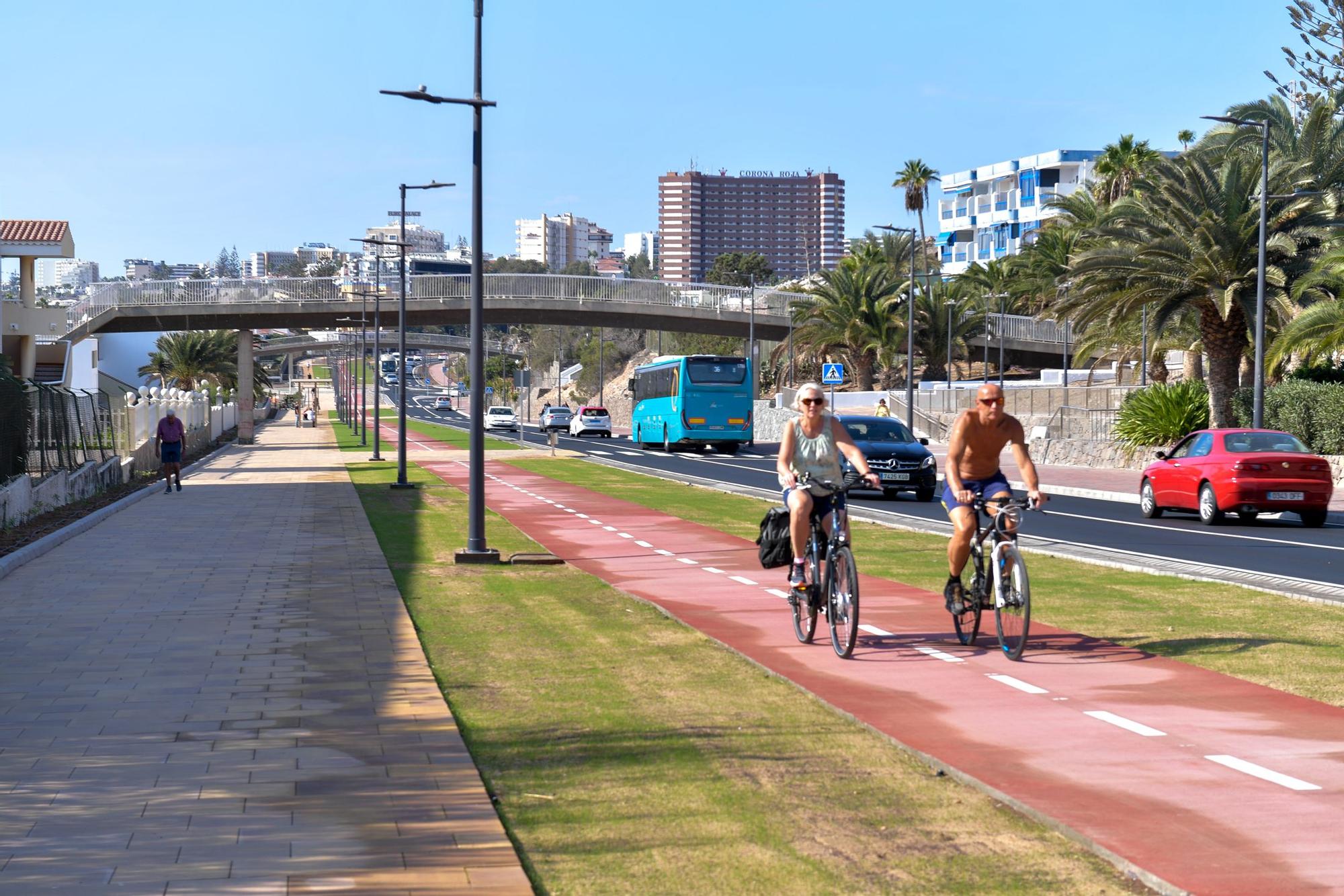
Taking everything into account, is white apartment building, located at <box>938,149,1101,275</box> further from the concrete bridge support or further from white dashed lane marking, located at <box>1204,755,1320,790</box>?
white dashed lane marking, located at <box>1204,755,1320,790</box>

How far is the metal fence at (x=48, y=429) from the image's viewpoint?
22516 millimetres

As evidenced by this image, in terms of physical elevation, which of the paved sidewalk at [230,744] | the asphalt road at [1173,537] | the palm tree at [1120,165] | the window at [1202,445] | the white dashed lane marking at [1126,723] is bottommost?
the asphalt road at [1173,537]

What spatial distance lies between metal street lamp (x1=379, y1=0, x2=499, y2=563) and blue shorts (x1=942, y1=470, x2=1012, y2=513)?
7231 millimetres

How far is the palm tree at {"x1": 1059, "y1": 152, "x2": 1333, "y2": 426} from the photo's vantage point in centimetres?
3584

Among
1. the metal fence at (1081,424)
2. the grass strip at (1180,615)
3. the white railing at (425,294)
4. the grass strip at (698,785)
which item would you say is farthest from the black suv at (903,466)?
the white railing at (425,294)

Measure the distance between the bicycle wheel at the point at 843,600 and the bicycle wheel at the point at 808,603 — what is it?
0.15 meters

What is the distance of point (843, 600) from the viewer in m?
9.82

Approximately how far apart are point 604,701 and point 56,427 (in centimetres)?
2182

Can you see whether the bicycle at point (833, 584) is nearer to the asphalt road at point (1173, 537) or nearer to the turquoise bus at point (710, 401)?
the asphalt road at point (1173, 537)

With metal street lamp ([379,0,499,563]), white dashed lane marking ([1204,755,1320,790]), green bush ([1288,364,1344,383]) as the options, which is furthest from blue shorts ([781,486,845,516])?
green bush ([1288,364,1344,383])

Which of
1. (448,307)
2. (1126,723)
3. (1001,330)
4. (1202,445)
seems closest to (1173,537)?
(1202,445)

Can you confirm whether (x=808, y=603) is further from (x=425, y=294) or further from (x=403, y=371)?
(x=425, y=294)

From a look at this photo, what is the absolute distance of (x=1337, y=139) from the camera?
134 feet

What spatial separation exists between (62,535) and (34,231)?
4134 cm
